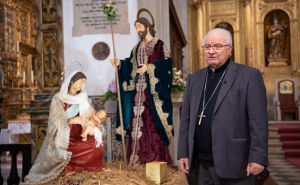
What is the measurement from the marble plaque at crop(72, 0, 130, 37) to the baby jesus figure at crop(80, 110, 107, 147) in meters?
1.87

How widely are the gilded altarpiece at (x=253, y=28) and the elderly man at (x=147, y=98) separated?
29.1ft

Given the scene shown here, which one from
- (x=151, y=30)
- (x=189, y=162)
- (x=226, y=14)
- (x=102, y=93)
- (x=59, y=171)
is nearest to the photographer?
(x=189, y=162)

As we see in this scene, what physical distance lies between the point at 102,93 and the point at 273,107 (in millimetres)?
8206

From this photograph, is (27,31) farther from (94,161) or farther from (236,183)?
(236,183)

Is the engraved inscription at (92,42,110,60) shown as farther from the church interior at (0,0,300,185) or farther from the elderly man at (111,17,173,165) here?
the elderly man at (111,17,173,165)

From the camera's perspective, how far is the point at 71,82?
13.6 ft

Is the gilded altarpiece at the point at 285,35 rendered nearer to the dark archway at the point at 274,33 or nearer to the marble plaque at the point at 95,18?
the dark archway at the point at 274,33

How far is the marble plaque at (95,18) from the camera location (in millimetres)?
5656

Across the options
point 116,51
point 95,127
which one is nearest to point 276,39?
point 116,51

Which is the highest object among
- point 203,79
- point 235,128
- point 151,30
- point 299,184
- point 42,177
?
point 151,30

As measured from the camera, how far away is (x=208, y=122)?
2490 mm

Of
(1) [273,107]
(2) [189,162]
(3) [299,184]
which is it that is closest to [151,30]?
(2) [189,162]

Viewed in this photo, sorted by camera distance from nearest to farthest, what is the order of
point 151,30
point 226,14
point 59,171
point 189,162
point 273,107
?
point 189,162
point 59,171
point 151,30
point 273,107
point 226,14

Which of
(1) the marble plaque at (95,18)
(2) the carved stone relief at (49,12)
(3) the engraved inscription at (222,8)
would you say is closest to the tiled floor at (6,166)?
(2) the carved stone relief at (49,12)
